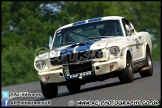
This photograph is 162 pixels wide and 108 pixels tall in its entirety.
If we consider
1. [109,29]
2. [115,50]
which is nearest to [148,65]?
[109,29]

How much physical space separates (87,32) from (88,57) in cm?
159

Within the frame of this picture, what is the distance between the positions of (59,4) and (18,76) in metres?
29.5

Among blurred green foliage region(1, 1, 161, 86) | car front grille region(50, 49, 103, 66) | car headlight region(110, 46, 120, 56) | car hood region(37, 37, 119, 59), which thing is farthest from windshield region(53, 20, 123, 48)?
blurred green foliage region(1, 1, 161, 86)

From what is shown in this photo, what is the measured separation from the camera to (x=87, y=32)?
1452 centimetres

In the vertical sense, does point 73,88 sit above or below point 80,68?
below

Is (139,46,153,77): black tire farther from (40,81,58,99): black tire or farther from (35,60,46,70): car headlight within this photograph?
(35,60,46,70): car headlight

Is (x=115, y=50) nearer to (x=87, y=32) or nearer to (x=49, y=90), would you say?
(x=87, y=32)

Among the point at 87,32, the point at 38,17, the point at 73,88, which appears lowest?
the point at 73,88

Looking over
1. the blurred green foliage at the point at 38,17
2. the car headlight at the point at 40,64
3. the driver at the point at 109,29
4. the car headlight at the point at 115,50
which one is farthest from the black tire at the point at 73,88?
the blurred green foliage at the point at 38,17

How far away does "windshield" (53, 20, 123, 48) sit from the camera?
14.4 meters

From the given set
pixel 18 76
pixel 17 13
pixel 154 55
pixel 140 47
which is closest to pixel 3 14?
pixel 17 13

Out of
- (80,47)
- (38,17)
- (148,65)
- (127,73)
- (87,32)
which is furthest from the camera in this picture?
(38,17)

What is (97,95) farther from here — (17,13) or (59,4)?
(59,4)

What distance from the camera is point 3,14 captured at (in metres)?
62.6
